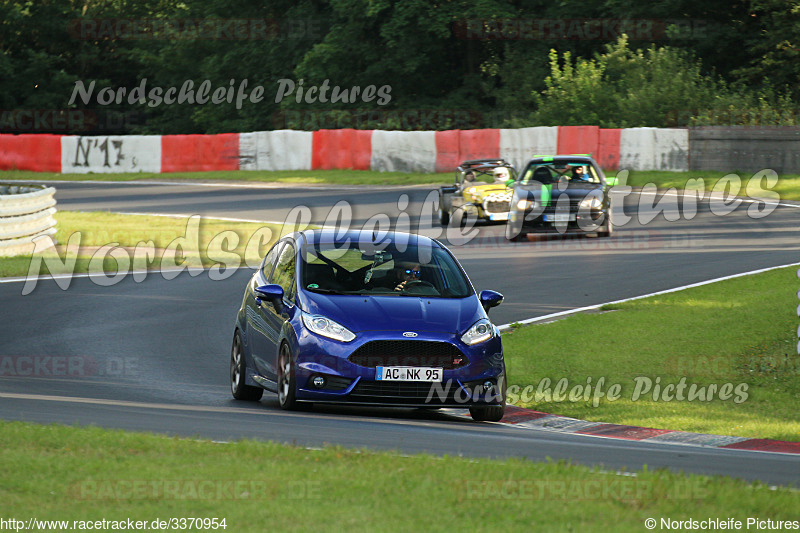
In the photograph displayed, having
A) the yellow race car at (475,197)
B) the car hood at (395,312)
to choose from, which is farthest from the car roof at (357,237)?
the yellow race car at (475,197)

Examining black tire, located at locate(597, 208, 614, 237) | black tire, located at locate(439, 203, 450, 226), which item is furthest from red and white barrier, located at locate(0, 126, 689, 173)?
black tire, located at locate(597, 208, 614, 237)

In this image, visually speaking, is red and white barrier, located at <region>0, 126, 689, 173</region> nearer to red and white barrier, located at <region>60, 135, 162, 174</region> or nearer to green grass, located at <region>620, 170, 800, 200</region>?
red and white barrier, located at <region>60, 135, 162, 174</region>

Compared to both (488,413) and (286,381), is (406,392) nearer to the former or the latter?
(488,413)

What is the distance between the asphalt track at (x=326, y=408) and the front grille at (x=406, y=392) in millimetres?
191

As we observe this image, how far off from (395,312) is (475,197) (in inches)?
649

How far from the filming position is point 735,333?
1370 centimetres

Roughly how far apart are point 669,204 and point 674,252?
7.90 meters

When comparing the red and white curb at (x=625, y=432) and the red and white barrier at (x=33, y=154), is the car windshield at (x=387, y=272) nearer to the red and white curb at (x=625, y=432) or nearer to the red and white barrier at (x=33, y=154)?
the red and white curb at (x=625, y=432)

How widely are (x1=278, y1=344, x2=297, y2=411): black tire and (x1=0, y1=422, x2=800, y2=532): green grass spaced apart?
244 cm

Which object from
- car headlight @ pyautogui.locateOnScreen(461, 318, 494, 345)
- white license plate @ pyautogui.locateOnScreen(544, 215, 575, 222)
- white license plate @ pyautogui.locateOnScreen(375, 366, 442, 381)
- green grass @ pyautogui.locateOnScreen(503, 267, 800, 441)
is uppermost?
car headlight @ pyautogui.locateOnScreen(461, 318, 494, 345)

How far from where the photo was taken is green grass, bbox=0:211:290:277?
21766 millimetres

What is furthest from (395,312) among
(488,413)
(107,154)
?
(107,154)

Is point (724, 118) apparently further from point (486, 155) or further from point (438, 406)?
point (438, 406)

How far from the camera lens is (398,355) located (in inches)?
380
